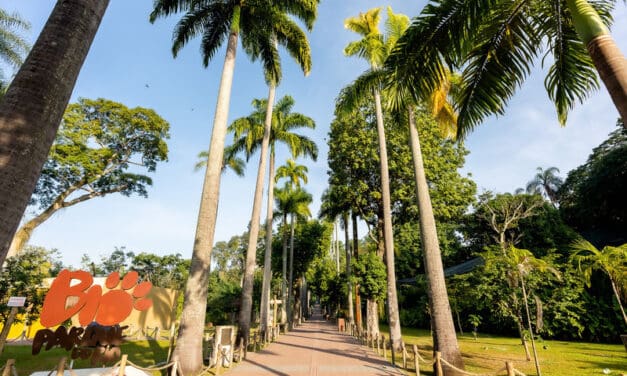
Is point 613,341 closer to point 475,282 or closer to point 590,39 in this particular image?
point 475,282

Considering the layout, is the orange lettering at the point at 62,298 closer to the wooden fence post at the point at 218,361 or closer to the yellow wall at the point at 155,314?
the wooden fence post at the point at 218,361

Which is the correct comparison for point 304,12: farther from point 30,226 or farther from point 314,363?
point 30,226

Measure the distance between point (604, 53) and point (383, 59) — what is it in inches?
456

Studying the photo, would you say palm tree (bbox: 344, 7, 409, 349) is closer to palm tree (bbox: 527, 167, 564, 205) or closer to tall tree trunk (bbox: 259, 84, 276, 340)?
tall tree trunk (bbox: 259, 84, 276, 340)

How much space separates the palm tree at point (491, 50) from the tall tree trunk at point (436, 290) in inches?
139

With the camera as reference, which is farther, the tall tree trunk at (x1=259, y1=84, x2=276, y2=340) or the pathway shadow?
the tall tree trunk at (x1=259, y1=84, x2=276, y2=340)

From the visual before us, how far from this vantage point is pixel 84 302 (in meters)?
7.89

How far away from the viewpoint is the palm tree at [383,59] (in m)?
12.8

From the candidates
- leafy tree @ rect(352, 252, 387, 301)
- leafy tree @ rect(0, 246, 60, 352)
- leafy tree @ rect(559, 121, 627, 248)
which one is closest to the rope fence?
leafy tree @ rect(352, 252, 387, 301)

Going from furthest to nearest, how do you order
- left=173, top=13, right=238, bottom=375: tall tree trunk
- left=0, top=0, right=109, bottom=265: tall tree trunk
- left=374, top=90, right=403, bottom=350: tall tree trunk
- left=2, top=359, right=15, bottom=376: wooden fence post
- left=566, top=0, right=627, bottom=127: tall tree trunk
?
left=374, top=90, right=403, bottom=350: tall tree trunk → left=173, top=13, right=238, bottom=375: tall tree trunk → left=2, top=359, right=15, bottom=376: wooden fence post → left=566, top=0, right=627, bottom=127: tall tree trunk → left=0, top=0, right=109, bottom=265: tall tree trunk

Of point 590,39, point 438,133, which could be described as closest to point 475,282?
point 590,39

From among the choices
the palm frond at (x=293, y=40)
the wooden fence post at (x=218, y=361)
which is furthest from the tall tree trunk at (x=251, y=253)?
the palm frond at (x=293, y=40)

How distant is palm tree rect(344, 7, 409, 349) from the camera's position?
42.0ft

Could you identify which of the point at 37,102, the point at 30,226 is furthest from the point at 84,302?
the point at 30,226
